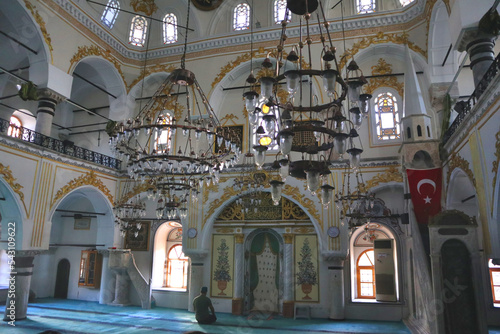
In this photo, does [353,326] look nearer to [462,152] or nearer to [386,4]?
[462,152]

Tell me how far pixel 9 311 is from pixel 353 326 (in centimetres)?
840

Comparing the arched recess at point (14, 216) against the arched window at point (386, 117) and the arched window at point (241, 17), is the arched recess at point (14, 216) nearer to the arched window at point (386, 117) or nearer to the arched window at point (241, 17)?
the arched window at point (241, 17)

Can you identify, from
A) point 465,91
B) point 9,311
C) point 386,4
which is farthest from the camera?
point 386,4

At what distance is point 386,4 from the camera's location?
37.6 ft

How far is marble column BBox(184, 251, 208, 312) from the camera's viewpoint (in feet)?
37.2

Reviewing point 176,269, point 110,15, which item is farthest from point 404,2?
point 176,269

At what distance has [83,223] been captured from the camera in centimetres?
1388

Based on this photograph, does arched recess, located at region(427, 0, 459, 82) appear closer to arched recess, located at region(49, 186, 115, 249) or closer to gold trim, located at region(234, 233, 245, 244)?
gold trim, located at region(234, 233, 245, 244)

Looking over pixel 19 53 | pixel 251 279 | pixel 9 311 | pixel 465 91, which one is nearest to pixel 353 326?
pixel 251 279

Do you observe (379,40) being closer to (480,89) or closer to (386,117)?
(386,117)

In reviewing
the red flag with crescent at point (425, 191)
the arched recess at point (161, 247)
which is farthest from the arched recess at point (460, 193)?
the arched recess at point (161, 247)

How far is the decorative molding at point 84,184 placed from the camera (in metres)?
10.4

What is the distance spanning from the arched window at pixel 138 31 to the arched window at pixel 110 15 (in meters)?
0.78

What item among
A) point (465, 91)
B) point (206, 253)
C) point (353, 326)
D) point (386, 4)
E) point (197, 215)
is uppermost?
point (386, 4)
